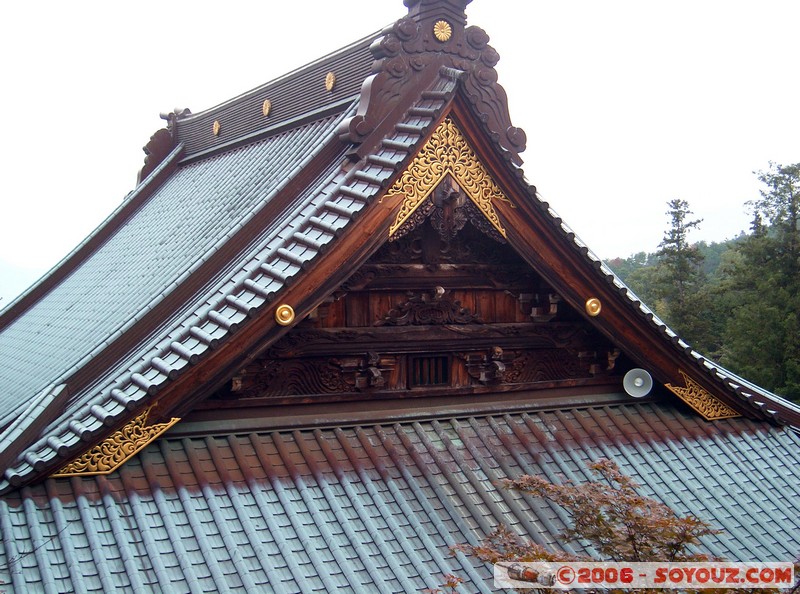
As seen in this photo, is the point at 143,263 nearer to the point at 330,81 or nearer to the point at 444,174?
the point at 330,81

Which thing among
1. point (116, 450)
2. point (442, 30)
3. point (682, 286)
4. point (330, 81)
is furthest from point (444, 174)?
point (682, 286)

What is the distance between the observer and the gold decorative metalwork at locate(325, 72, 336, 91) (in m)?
7.85

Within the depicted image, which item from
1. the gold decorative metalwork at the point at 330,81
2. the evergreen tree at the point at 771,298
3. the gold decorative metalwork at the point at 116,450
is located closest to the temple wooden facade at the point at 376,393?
the gold decorative metalwork at the point at 116,450

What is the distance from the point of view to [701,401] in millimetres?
6668

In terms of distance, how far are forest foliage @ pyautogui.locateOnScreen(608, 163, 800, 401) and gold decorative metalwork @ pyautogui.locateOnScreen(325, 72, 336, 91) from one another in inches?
920

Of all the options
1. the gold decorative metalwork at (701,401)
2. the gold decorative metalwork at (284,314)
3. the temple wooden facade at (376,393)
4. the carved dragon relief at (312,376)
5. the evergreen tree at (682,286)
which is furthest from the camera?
the evergreen tree at (682,286)

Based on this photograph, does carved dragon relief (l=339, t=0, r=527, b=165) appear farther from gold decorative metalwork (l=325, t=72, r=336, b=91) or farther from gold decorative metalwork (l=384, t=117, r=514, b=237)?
gold decorative metalwork (l=325, t=72, r=336, b=91)

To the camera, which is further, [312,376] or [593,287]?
[593,287]

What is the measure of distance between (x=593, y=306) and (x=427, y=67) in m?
2.21

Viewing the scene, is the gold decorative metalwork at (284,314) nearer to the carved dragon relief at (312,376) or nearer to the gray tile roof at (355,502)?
the carved dragon relief at (312,376)

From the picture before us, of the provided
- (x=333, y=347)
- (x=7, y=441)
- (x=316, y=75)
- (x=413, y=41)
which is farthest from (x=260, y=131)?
(x=7, y=441)

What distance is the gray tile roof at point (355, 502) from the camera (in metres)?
4.05

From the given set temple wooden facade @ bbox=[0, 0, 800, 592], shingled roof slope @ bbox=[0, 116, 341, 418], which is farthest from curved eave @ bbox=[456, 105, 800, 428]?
shingled roof slope @ bbox=[0, 116, 341, 418]

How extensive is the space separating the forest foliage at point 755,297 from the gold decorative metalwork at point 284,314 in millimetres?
25551
